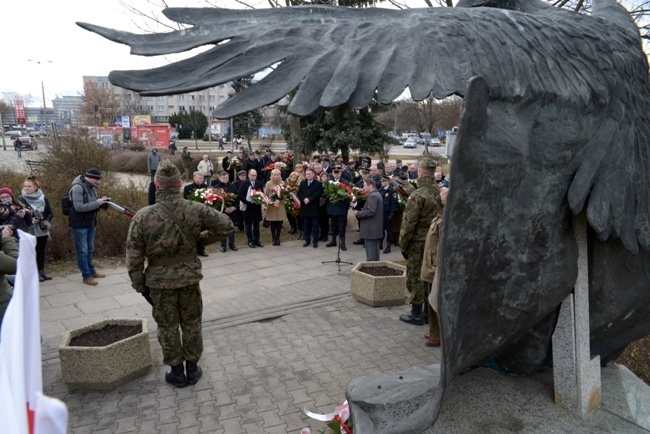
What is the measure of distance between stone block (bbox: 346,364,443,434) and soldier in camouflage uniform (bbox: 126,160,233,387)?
1.89 m

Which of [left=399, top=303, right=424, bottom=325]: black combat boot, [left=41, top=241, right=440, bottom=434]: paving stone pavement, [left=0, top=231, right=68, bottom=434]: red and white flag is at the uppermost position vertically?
[left=0, top=231, right=68, bottom=434]: red and white flag

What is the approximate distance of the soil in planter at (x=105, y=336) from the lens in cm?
506

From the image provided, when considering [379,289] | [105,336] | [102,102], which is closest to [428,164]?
[379,289]

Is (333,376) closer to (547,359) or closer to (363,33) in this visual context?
(547,359)

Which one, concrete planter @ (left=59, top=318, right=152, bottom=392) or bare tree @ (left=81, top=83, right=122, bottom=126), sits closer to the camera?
concrete planter @ (left=59, top=318, right=152, bottom=392)

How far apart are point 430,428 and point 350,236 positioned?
924 centimetres

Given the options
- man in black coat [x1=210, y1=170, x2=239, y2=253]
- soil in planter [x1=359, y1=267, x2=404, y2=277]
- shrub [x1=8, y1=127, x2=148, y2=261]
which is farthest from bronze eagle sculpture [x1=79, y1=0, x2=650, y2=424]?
shrub [x1=8, y1=127, x2=148, y2=261]

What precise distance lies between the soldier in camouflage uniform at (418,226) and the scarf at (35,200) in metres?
5.60

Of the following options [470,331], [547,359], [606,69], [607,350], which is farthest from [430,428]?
[606,69]

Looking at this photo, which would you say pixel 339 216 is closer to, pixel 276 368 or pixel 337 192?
pixel 337 192

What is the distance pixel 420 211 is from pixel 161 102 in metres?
91.0

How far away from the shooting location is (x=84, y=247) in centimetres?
808

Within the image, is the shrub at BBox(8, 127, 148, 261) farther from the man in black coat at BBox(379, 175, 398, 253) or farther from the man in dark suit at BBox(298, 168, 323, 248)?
the man in black coat at BBox(379, 175, 398, 253)

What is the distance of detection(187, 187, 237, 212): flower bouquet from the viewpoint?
34.3 feet
